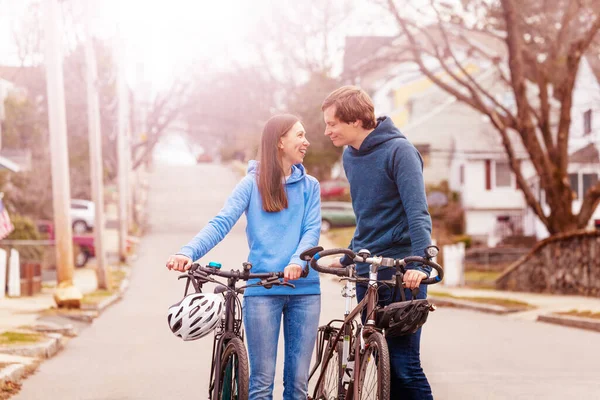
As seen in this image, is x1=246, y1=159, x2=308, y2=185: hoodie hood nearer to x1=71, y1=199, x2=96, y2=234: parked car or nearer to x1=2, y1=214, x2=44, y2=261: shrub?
x1=2, y1=214, x2=44, y2=261: shrub

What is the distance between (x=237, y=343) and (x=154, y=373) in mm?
5263

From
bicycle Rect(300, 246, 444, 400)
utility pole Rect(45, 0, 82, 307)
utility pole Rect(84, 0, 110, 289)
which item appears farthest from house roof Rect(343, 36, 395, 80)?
bicycle Rect(300, 246, 444, 400)

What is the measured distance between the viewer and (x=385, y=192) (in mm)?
5863

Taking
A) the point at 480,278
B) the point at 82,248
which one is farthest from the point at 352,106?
the point at 480,278

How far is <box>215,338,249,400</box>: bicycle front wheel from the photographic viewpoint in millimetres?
5676

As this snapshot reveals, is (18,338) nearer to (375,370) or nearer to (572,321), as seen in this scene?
(572,321)

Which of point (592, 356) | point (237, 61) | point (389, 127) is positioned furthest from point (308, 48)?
point (389, 127)

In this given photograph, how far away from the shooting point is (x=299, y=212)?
5996 mm

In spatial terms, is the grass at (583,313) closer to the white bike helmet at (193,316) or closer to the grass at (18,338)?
the grass at (18,338)

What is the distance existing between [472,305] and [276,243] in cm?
1591

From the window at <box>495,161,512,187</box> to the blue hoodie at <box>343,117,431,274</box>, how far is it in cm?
5226

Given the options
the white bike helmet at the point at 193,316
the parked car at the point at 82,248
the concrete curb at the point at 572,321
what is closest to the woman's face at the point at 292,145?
the white bike helmet at the point at 193,316

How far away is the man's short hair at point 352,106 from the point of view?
5.84m

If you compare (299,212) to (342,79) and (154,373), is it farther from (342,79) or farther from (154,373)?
(342,79)
